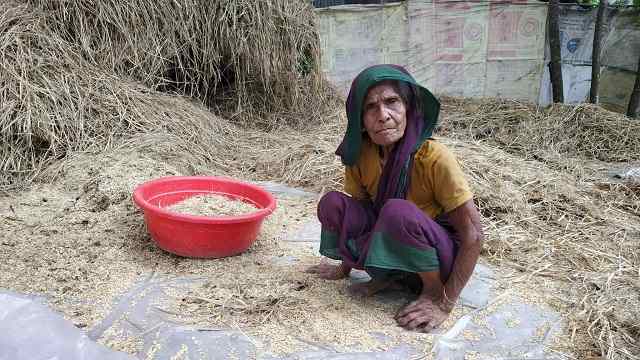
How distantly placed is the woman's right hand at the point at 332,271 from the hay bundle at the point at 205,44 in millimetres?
2550

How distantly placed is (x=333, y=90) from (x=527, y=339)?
14.2ft

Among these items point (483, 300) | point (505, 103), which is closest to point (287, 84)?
point (505, 103)

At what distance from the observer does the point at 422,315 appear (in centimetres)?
212

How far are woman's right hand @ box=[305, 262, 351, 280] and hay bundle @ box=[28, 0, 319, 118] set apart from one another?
255cm

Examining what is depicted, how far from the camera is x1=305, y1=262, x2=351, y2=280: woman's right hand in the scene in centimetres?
244

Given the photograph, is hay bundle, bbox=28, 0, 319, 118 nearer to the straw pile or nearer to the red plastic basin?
the straw pile

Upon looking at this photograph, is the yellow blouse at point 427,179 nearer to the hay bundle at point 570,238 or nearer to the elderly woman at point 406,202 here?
the elderly woman at point 406,202

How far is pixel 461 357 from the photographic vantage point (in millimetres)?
1971

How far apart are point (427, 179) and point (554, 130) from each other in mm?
3720

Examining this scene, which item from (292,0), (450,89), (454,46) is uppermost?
(292,0)

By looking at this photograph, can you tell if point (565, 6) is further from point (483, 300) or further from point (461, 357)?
point (461, 357)

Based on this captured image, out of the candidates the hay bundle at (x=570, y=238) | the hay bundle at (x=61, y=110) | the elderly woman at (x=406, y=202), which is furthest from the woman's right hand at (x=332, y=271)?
the hay bundle at (x=61, y=110)

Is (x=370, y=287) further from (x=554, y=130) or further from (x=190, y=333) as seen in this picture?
(x=554, y=130)

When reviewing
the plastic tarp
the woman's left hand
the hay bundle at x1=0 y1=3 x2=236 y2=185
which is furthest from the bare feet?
the hay bundle at x1=0 y1=3 x2=236 y2=185
